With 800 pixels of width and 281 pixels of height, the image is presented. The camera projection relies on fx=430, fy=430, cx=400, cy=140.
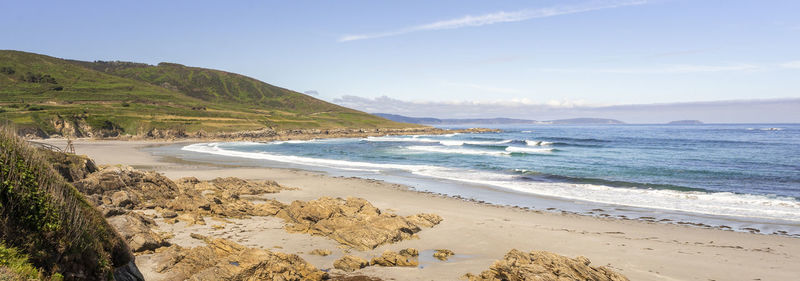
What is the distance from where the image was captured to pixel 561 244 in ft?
45.6

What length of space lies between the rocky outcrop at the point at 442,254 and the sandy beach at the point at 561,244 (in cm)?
24

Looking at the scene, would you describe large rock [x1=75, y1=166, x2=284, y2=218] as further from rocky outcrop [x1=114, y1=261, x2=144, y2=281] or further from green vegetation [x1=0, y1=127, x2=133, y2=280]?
green vegetation [x1=0, y1=127, x2=133, y2=280]

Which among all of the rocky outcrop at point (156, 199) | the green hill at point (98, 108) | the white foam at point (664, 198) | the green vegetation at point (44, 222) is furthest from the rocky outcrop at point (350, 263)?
the green hill at point (98, 108)

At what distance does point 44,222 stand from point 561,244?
13.1 m

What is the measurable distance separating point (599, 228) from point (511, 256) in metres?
8.23

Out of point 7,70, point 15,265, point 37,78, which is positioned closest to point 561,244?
point 15,265

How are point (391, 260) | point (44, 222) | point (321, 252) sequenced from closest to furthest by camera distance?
point (44, 222) → point (391, 260) → point (321, 252)

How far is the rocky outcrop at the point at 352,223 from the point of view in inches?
512

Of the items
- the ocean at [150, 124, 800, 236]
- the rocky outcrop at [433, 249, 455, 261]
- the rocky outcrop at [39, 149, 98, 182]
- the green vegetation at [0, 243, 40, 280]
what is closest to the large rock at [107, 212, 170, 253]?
the rocky outcrop at [39, 149, 98, 182]

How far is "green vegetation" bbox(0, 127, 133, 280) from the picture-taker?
5.42 m

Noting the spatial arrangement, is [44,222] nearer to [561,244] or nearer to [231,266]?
[231,266]

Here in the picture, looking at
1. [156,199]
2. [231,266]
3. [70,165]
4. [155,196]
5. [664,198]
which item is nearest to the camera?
[231,266]

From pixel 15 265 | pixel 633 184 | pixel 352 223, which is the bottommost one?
pixel 633 184

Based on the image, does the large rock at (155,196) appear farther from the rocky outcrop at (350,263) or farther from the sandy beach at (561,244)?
the rocky outcrop at (350,263)
